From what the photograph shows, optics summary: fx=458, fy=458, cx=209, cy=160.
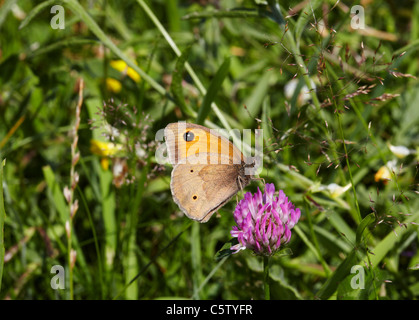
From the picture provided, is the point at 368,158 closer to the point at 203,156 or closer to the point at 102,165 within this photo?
the point at 203,156

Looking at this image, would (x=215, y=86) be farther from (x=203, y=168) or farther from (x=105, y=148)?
(x=105, y=148)

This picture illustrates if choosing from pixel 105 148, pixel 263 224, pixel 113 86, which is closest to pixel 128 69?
pixel 113 86

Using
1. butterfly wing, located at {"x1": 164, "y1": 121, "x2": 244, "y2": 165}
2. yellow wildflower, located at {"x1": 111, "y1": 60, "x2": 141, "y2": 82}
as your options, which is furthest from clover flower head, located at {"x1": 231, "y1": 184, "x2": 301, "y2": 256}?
yellow wildflower, located at {"x1": 111, "y1": 60, "x2": 141, "y2": 82}

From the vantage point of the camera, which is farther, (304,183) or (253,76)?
(253,76)

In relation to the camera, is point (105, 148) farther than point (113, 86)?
No

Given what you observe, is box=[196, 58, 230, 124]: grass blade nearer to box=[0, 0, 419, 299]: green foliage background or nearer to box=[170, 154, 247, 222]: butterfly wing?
box=[0, 0, 419, 299]: green foliage background

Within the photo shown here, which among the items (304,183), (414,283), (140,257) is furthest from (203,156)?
(414,283)
